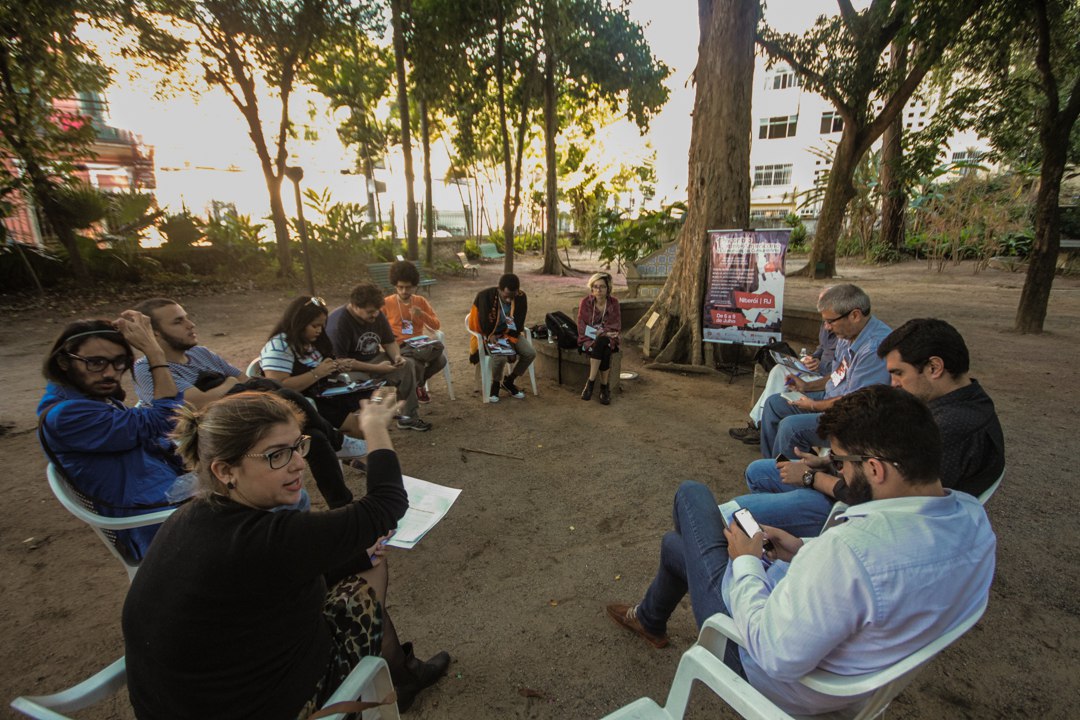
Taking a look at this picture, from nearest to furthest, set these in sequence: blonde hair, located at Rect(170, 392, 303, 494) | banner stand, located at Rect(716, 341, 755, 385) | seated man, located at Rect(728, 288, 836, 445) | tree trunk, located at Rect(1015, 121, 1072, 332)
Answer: blonde hair, located at Rect(170, 392, 303, 494) < seated man, located at Rect(728, 288, 836, 445) < banner stand, located at Rect(716, 341, 755, 385) < tree trunk, located at Rect(1015, 121, 1072, 332)

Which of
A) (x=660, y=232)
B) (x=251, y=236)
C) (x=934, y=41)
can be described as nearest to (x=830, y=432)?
(x=660, y=232)

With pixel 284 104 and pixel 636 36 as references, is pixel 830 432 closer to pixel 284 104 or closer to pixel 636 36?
pixel 284 104

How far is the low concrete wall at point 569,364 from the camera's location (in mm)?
5492

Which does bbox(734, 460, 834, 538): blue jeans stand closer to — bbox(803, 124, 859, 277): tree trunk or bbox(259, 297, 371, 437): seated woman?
bbox(259, 297, 371, 437): seated woman

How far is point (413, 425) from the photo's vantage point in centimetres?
457

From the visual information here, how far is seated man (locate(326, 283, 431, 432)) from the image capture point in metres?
4.14

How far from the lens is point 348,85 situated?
45.7ft

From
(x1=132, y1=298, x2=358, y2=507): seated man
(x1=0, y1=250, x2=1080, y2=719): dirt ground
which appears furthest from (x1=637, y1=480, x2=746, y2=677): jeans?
(x1=132, y1=298, x2=358, y2=507): seated man

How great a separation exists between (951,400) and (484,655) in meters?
2.16

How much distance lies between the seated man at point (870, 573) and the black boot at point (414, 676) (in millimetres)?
1161

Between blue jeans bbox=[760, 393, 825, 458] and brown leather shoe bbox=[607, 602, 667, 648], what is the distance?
1.32m

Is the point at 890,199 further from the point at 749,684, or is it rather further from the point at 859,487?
the point at 749,684

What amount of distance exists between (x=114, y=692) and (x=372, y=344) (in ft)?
9.96

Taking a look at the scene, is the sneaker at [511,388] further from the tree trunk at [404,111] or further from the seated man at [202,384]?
the tree trunk at [404,111]
